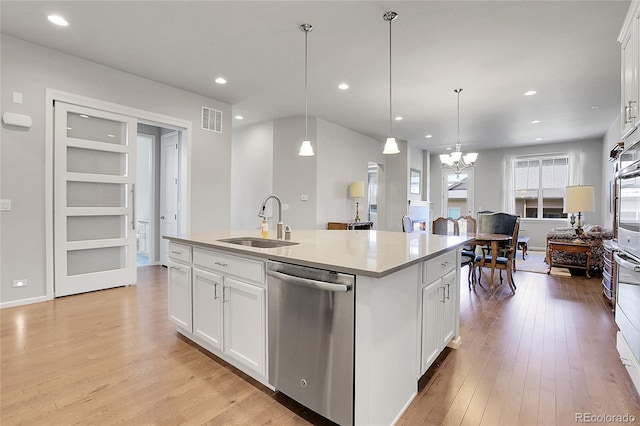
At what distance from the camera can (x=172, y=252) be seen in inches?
104

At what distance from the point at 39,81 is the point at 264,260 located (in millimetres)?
3703

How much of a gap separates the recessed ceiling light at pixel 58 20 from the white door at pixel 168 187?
2.24m

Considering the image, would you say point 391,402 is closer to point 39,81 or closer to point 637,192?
point 637,192

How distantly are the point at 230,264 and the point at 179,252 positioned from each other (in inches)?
30.0

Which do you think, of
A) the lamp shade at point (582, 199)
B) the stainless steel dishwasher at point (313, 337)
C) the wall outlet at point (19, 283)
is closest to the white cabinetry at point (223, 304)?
the stainless steel dishwasher at point (313, 337)

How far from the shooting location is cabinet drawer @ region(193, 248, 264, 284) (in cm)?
188

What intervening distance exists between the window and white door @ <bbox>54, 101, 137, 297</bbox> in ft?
32.4

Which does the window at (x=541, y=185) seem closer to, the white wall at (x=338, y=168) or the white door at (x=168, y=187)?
the white wall at (x=338, y=168)

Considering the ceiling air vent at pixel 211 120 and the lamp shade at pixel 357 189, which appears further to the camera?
the lamp shade at pixel 357 189

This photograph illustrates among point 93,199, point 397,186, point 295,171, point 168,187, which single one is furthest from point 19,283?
point 397,186

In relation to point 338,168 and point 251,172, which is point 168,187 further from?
point 338,168

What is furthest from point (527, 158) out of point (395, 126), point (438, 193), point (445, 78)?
point (445, 78)

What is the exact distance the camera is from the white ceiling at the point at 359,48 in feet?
9.14

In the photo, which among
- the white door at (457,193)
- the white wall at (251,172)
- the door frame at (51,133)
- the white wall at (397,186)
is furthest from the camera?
the white door at (457,193)
